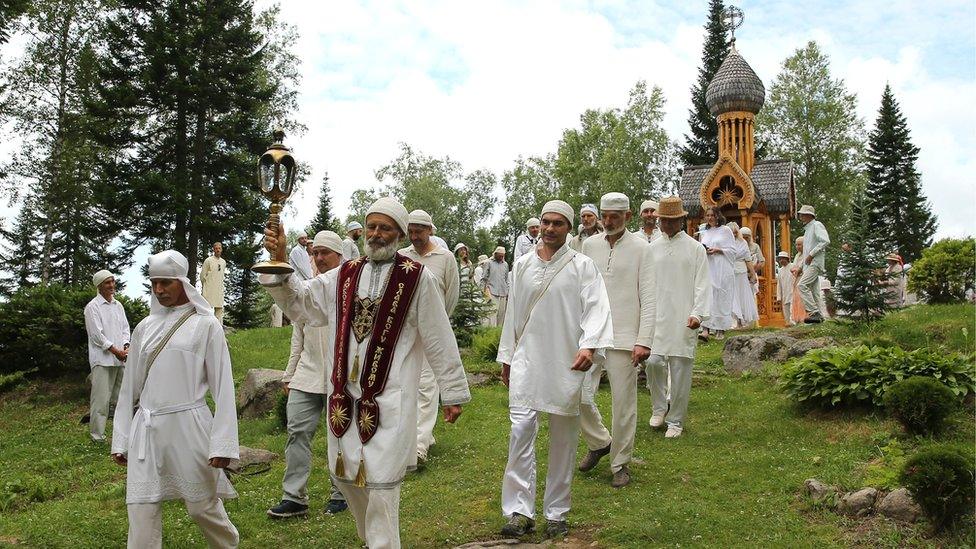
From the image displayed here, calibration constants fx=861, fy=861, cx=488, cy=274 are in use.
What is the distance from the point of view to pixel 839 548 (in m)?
5.87

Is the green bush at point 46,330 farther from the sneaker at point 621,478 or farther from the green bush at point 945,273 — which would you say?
the green bush at point 945,273

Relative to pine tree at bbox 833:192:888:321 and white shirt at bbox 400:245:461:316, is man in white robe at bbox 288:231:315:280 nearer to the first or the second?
white shirt at bbox 400:245:461:316

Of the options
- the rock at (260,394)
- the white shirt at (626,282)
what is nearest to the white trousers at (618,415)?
the white shirt at (626,282)

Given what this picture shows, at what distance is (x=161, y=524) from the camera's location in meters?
5.59

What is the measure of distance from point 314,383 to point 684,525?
A: 10.9 feet

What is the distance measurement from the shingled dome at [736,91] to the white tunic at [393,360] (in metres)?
23.2

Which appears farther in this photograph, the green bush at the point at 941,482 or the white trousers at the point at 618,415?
the white trousers at the point at 618,415

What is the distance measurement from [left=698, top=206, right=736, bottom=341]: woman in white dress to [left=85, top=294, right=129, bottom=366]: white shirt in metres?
9.88

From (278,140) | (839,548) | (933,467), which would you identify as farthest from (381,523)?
(933,467)

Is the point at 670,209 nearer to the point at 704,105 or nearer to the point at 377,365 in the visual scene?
the point at 377,365

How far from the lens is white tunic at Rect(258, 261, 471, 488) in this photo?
5.18 m

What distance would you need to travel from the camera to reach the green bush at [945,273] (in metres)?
17.4

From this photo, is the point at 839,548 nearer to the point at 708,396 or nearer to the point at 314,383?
the point at 314,383

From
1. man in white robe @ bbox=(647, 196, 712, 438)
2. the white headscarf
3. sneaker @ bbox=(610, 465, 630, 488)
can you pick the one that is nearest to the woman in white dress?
man in white robe @ bbox=(647, 196, 712, 438)
